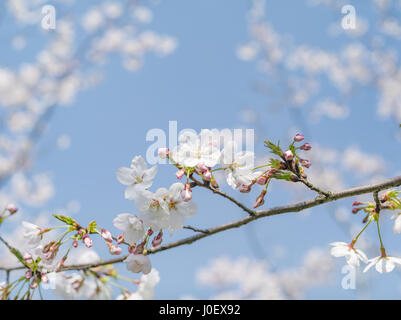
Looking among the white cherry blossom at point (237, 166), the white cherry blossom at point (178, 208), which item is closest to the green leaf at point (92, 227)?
the white cherry blossom at point (178, 208)

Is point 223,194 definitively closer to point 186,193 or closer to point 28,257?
point 186,193

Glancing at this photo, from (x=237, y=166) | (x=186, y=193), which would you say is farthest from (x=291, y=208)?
(x=186, y=193)

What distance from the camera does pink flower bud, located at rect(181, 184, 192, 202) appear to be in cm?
124

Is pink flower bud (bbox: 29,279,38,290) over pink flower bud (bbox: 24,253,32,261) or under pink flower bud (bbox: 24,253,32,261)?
under

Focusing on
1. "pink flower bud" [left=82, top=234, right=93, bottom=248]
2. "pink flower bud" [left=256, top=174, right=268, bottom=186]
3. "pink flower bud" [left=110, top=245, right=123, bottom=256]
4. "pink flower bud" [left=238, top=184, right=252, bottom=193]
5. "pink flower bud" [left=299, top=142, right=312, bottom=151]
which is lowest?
"pink flower bud" [left=110, top=245, right=123, bottom=256]

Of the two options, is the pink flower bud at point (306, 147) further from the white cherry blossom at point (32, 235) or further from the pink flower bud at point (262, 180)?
the white cherry blossom at point (32, 235)

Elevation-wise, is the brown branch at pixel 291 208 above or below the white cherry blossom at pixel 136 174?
below

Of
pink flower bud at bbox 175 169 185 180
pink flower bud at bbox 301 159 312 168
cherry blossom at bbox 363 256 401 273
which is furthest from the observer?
cherry blossom at bbox 363 256 401 273

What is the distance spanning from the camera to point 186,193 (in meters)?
1.25

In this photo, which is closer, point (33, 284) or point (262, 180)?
point (262, 180)

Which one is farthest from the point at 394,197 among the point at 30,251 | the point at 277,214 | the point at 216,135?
the point at 30,251

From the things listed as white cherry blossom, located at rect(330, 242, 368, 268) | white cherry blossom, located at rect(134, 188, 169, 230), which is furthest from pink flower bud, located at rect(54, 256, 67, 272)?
white cherry blossom, located at rect(330, 242, 368, 268)

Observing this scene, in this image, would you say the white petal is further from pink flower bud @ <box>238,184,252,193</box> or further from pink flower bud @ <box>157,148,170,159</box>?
pink flower bud @ <box>238,184,252,193</box>

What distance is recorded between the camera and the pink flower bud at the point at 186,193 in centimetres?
124
